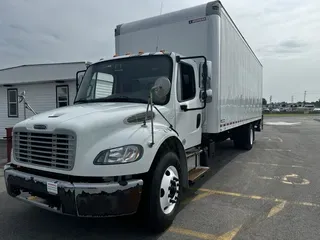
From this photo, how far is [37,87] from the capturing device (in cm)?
1485

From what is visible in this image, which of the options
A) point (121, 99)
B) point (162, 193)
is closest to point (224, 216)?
point (162, 193)

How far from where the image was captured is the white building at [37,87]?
13.7 metres

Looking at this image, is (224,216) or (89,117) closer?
(89,117)

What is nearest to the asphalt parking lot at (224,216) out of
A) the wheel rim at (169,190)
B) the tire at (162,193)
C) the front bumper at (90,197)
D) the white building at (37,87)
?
the tire at (162,193)

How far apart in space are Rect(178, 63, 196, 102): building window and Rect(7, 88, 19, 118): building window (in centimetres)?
1361

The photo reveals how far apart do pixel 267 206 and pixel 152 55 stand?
123 inches

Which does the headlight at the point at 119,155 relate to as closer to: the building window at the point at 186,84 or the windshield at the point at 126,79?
the windshield at the point at 126,79

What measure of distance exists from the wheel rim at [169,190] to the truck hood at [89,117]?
3.05ft

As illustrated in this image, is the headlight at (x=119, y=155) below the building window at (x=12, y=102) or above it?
below

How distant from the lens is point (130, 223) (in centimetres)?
398

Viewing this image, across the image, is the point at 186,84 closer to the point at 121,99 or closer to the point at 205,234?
the point at 121,99

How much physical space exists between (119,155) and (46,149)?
2.98 feet

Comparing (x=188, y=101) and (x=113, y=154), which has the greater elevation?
(x=188, y=101)

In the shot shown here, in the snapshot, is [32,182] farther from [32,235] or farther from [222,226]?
[222,226]
